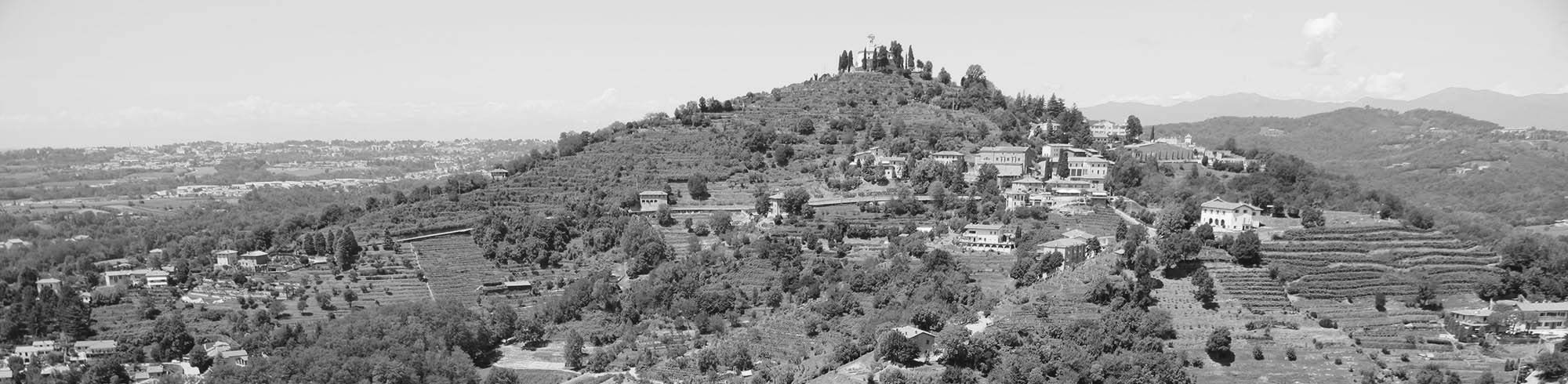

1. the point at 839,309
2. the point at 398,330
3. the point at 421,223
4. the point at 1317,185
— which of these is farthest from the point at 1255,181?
the point at 421,223

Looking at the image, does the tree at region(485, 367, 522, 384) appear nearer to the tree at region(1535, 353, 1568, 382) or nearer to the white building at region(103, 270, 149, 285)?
the white building at region(103, 270, 149, 285)

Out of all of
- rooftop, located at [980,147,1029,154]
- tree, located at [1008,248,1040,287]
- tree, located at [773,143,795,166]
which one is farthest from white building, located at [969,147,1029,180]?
tree, located at [1008,248,1040,287]

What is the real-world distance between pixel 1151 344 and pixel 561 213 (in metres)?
23.5

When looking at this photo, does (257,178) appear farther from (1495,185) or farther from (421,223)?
(1495,185)

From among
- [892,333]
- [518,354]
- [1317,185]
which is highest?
[1317,185]

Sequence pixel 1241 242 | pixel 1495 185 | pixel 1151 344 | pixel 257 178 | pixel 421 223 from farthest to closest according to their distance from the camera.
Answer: pixel 257 178 < pixel 1495 185 < pixel 421 223 < pixel 1241 242 < pixel 1151 344

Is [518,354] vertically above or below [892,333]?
below

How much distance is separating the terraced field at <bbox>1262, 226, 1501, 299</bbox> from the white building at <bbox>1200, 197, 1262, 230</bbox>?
1049mm

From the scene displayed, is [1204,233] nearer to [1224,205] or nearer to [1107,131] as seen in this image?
[1224,205]

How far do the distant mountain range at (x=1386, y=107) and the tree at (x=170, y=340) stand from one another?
74736 mm

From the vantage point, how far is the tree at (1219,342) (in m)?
23.1

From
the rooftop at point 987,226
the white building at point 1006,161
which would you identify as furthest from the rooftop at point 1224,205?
the white building at point 1006,161

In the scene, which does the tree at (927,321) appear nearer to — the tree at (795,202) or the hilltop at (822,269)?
the hilltop at (822,269)

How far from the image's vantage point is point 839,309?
28.0m
